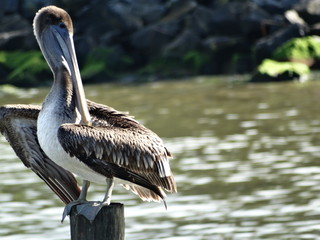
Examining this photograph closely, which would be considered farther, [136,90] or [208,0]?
[208,0]

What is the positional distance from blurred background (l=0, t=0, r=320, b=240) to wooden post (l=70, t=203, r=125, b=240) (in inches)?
161

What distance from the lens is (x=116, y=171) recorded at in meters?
6.30

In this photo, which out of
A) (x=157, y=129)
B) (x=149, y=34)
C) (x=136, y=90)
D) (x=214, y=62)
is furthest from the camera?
(x=149, y=34)

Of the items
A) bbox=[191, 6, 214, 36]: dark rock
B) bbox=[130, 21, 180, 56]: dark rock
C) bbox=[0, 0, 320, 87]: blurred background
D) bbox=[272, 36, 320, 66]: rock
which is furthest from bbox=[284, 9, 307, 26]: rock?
bbox=[130, 21, 180, 56]: dark rock

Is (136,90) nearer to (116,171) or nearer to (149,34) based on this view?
(149,34)

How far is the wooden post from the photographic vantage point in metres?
5.60

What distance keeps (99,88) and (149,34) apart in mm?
4940

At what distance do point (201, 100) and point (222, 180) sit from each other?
9538 millimetres

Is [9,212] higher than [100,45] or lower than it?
lower

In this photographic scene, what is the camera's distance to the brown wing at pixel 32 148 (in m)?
6.98

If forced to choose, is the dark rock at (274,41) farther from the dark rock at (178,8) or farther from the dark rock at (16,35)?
the dark rock at (16,35)

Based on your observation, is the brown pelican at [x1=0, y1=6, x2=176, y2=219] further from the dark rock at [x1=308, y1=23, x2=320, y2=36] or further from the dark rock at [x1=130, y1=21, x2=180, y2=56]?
the dark rock at [x1=130, y1=21, x2=180, y2=56]

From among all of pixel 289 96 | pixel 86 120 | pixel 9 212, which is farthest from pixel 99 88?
pixel 86 120

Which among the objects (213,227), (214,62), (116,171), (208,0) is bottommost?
(213,227)
